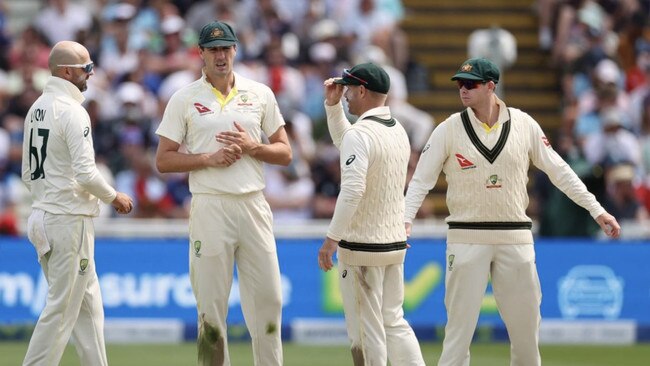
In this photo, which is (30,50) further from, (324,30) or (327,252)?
(327,252)

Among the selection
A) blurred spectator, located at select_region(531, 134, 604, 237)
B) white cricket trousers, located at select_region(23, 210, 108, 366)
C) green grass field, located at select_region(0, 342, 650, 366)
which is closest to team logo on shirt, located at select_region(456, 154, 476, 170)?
white cricket trousers, located at select_region(23, 210, 108, 366)

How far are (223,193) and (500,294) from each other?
198 cm

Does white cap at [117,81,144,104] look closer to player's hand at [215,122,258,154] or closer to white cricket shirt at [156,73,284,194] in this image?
white cricket shirt at [156,73,284,194]

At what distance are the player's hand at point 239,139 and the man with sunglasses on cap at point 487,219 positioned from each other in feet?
4.09

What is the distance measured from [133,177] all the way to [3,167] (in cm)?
153

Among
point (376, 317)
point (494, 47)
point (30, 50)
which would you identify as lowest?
point (376, 317)

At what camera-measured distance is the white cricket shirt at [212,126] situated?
9.74m

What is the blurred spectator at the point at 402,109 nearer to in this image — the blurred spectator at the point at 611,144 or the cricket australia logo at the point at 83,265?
the blurred spectator at the point at 611,144

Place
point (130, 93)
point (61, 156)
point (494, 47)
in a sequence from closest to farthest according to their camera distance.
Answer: point (61, 156) < point (130, 93) < point (494, 47)

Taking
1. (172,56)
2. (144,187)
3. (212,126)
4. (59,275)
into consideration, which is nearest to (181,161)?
(212,126)

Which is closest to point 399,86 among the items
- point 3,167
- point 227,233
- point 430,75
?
point 430,75

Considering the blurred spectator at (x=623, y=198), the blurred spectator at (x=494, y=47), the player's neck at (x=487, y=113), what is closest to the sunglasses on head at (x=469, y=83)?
the player's neck at (x=487, y=113)

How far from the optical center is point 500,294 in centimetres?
982

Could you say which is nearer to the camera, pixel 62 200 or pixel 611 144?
pixel 62 200
